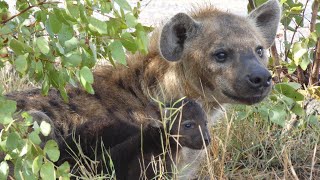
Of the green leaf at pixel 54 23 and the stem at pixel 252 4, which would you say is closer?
the green leaf at pixel 54 23

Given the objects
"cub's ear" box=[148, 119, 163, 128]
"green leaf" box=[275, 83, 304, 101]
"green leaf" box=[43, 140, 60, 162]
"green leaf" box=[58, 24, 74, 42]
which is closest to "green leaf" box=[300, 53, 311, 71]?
"green leaf" box=[275, 83, 304, 101]

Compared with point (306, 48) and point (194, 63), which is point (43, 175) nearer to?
point (194, 63)

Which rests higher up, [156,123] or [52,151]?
[52,151]

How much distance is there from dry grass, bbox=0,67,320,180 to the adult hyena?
26 centimetres

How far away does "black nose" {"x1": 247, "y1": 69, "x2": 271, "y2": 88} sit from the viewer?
445cm

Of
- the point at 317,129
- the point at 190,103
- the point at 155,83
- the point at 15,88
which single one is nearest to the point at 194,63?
the point at 155,83

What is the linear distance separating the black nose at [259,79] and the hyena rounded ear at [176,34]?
573mm

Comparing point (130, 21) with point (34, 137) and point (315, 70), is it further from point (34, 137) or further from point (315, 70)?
point (315, 70)

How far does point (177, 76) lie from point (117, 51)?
1.56m

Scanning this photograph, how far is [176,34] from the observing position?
489 centimetres

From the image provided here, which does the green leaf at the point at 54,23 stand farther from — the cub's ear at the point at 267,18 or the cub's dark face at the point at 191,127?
the cub's ear at the point at 267,18

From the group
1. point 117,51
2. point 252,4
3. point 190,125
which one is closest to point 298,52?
point 252,4

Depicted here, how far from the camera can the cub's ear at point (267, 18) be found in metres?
5.20

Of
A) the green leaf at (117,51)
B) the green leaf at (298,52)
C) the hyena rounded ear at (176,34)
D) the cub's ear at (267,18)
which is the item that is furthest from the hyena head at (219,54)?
the green leaf at (117,51)
